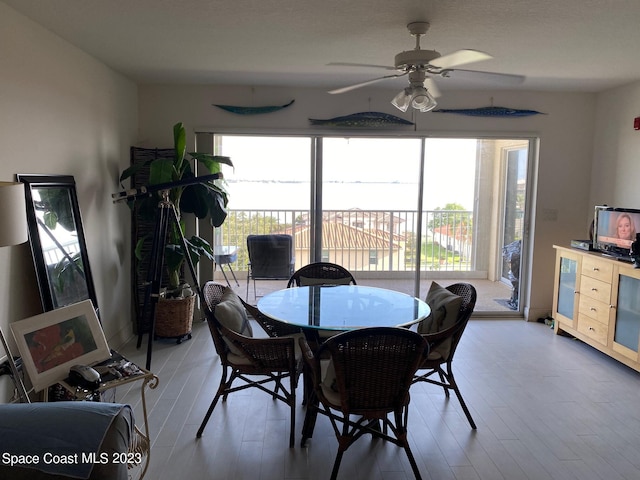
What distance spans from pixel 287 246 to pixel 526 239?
265 cm

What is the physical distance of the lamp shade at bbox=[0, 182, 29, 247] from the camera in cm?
190

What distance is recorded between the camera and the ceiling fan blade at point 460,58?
88.8 inches

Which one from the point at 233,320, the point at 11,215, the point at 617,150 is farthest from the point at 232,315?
the point at 617,150

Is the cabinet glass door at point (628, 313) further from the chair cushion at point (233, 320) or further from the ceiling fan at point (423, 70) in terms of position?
the chair cushion at point (233, 320)

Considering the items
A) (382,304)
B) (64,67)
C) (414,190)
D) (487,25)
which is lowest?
(382,304)

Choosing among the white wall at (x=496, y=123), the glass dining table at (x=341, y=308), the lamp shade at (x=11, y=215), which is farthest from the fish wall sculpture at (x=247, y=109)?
the lamp shade at (x=11, y=215)

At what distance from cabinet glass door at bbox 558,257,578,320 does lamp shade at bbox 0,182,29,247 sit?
441 centimetres

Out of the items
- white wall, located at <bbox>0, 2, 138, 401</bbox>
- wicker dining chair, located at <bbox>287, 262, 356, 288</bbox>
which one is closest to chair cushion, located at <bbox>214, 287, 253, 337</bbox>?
wicker dining chair, located at <bbox>287, 262, 356, 288</bbox>

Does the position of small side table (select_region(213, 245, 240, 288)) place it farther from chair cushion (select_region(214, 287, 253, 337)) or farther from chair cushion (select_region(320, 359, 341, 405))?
chair cushion (select_region(320, 359, 341, 405))

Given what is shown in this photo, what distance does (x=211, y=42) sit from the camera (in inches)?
126

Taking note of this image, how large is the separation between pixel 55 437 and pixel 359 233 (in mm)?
4083

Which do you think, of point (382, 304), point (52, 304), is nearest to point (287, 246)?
point (382, 304)

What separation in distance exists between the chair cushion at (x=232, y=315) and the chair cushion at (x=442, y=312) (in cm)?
112

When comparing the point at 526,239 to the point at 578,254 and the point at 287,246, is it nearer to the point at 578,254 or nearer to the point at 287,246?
the point at 578,254
